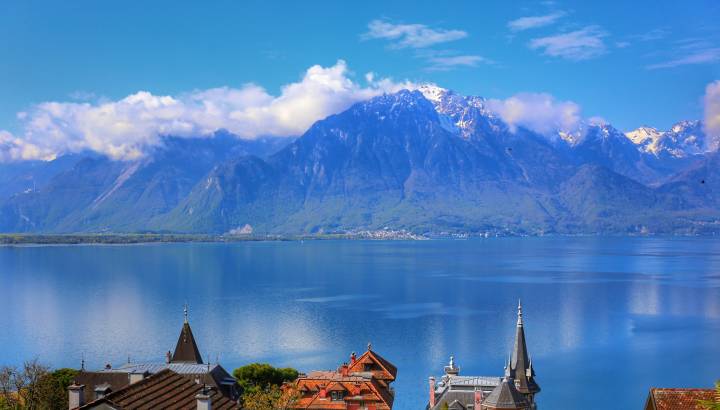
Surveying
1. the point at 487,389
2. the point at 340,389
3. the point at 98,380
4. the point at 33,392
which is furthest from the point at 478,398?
the point at 33,392

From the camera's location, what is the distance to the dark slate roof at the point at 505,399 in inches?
1331

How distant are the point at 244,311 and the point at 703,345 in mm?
63518

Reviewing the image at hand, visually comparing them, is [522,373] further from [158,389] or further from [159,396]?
[159,396]

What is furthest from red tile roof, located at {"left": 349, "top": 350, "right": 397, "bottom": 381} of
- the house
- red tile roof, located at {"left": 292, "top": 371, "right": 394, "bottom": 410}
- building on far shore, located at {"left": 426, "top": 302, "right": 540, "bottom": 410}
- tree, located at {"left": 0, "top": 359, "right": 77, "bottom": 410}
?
tree, located at {"left": 0, "top": 359, "right": 77, "bottom": 410}

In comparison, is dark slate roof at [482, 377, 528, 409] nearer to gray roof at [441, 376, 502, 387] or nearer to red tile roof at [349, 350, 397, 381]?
gray roof at [441, 376, 502, 387]

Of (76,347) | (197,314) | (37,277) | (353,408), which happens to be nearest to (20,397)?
(353,408)

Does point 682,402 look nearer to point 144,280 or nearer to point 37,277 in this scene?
point 144,280

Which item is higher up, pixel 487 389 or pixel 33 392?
pixel 33 392

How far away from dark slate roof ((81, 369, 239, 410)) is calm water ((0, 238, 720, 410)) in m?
32.7

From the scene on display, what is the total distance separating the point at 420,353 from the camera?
271 ft

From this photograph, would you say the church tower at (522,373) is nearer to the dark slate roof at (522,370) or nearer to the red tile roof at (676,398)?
the dark slate roof at (522,370)

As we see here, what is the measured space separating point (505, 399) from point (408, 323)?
7062 centimetres

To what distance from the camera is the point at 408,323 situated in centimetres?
10425

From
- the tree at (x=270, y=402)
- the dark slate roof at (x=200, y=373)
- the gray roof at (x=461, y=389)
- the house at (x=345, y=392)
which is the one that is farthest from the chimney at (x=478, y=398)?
→ the dark slate roof at (x=200, y=373)
